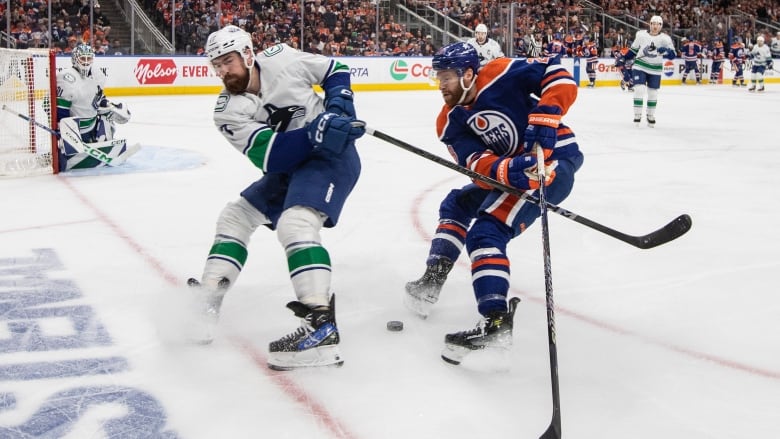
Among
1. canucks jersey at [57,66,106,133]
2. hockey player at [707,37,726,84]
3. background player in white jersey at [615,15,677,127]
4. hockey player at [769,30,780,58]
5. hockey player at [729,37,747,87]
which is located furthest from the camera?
hockey player at [769,30,780,58]

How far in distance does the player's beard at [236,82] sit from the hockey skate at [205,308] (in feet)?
1.92

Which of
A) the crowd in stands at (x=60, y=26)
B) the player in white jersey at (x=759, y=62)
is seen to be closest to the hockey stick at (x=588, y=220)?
the crowd in stands at (x=60, y=26)

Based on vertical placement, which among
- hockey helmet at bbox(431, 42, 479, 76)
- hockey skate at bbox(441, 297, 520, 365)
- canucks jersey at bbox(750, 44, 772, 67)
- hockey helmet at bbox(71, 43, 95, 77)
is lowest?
hockey skate at bbox(441, 297, 520, 365)

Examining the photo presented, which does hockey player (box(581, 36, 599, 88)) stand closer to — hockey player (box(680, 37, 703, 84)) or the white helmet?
hockey player (box(680, 37, 703, 84))

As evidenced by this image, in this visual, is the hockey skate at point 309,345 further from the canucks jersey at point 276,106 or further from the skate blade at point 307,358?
the canucks jersey at point 276,106

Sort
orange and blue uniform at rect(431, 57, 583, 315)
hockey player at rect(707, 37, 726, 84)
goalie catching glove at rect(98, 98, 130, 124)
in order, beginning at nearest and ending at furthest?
orange and blue uniform at rect(431, 57, 583, 315) → goalie catching glove at rect(98, 98, 130, 124) → hockey player at rect(707, 37, 726, 84)

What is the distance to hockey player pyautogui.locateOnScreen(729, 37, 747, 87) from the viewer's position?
1738cm

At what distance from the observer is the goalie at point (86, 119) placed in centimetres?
595

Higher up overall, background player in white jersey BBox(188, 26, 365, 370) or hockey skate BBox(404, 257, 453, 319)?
background player in white jersey BBox(188, 26, 365, 370)

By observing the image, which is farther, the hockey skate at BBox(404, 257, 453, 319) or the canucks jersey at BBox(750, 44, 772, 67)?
the canucks jersey at BBox(750, 44, 772, 67)

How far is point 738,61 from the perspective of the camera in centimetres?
1752

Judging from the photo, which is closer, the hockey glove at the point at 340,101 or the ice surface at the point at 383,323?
the ice surface at the point at 383,323

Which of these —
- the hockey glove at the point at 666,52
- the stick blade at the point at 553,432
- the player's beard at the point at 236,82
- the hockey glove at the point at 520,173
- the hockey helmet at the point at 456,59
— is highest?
the hockey glove at the point at 666,52

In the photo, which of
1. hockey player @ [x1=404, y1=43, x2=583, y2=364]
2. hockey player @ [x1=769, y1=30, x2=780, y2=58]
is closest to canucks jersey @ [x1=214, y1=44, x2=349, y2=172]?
hockey player @ [x1=404, y1=43, x2=583, y2=364]
